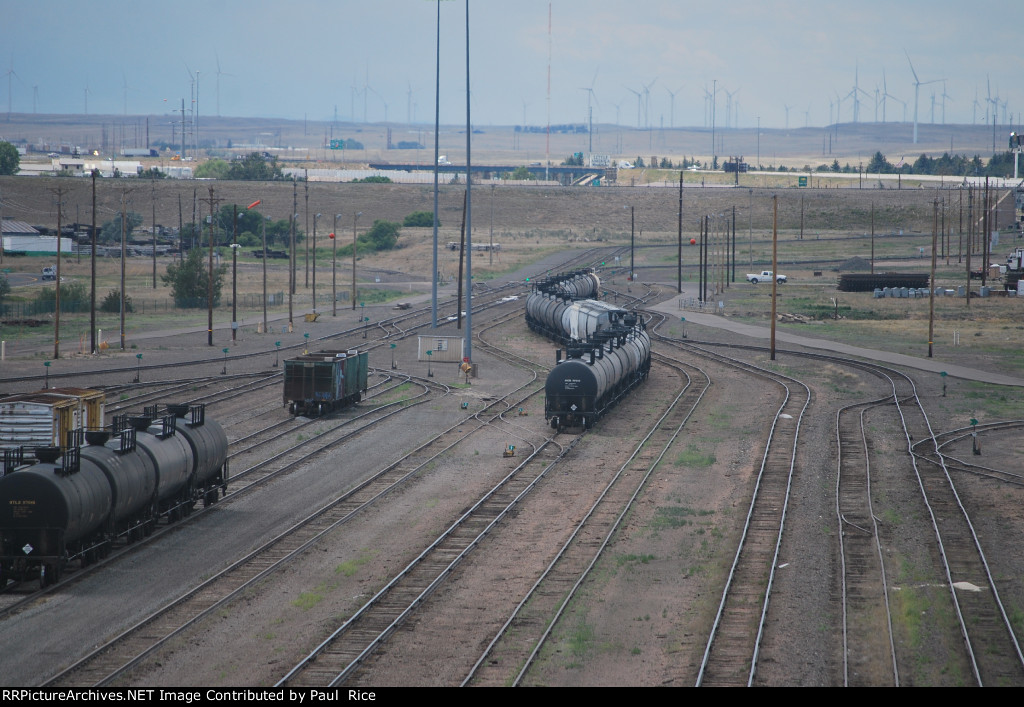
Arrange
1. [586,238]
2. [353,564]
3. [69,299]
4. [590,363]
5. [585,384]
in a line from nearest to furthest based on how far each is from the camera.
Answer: [353,564] < [585,384] < [590,363] < [69,299] < [586,238]

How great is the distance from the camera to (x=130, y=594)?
2325 centimetres

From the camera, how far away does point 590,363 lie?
43.4 metres

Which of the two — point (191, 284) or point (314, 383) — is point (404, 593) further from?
point (191, 284)

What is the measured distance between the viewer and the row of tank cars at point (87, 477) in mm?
23219

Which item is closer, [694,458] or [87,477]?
[87,477]

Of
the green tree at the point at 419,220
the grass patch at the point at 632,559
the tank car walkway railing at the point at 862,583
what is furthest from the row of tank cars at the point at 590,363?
the green tree at the point at 419,220

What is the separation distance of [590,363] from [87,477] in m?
22.9

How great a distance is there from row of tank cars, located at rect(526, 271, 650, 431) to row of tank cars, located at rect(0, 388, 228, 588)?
15.1m

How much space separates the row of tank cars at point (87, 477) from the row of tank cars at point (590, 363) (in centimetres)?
1508

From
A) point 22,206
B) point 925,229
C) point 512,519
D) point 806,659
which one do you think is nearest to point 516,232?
point 925,229

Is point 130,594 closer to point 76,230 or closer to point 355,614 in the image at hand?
point 355,614

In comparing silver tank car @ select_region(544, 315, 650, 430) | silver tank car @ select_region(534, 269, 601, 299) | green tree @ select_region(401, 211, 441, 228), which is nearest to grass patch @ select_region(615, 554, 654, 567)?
silver tank car @ select_region(544, 315, 650, 430)

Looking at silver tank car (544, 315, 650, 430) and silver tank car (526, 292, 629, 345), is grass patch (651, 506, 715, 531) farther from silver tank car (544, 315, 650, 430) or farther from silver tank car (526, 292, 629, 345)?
silver tank car (526, 292, 629, 345)

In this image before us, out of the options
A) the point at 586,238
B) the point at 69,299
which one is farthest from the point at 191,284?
the point at 586,238
